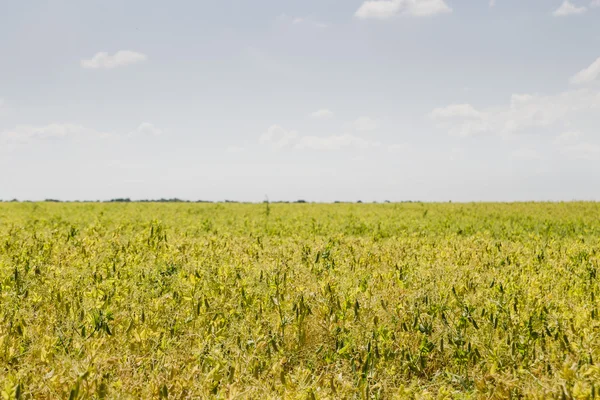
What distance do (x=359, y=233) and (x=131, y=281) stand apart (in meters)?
12.5

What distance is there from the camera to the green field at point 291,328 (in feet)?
12.4

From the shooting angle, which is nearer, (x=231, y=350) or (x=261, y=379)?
(x=261, y=379)

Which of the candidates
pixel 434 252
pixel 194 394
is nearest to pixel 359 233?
pixel 434 252

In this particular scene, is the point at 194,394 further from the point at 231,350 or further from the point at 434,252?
the point at 434,252

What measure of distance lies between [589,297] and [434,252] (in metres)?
3.50

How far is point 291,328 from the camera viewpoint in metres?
5.08

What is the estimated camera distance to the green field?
3.78 meters

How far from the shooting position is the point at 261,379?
4.07 m

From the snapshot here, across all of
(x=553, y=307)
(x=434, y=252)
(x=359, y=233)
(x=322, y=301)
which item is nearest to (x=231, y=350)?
(x=322, y=301)

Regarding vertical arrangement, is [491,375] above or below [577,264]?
below

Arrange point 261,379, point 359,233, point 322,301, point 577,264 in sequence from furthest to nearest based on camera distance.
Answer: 1. point 359,233
2. point 577,264
3. point 322,301
4. point 261,379

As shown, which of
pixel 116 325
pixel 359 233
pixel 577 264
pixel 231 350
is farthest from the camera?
pixel 359 233

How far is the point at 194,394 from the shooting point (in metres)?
3.70

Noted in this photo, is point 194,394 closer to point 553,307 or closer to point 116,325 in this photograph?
point 116,325
